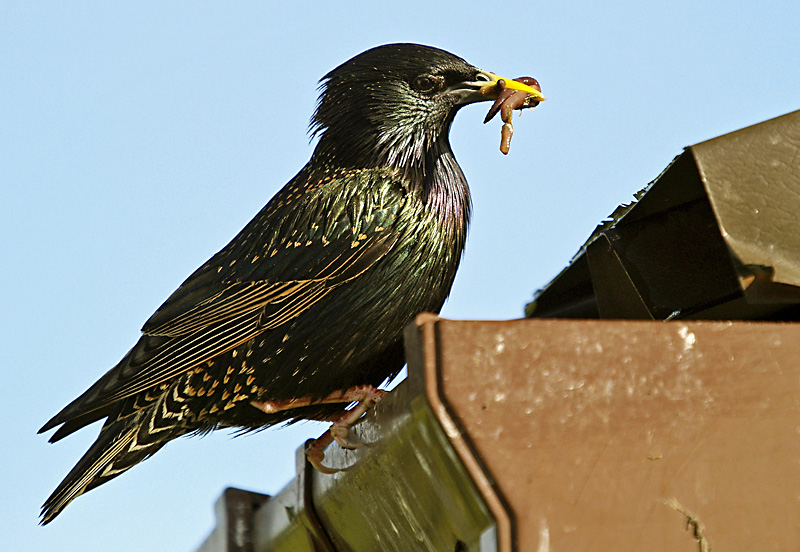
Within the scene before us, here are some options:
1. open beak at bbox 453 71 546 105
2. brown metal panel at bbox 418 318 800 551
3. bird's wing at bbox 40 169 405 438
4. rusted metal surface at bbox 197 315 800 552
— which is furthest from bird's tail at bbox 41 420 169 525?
brown metal panel at bbox 418 318 800 551

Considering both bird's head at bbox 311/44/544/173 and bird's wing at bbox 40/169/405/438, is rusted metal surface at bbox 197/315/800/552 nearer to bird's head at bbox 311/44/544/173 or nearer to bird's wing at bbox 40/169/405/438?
bird's wing at bbox 40/169/405/438

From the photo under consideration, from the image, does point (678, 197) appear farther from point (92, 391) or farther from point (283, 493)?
point (92, 391)

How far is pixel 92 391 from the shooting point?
330 cm

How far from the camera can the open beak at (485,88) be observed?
323 centimetres

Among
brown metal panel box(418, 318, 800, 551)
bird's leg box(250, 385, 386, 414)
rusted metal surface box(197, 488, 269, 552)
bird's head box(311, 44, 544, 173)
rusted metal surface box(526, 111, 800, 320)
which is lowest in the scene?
rusted metal surface box(197, 488, 269, 552)

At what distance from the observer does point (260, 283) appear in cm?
316

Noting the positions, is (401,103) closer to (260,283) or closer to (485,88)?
(485,88)

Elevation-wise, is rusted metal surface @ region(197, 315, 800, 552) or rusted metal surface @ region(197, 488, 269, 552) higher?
rusted metal surface @ region(197, 315, 800, 552)

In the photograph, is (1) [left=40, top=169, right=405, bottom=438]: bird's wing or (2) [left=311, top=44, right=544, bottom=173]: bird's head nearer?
(1) [left=40, top=169, right=405, bottom=438]: bird's wing

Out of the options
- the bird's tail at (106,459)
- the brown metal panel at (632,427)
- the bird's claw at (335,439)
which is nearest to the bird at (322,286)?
the bird's tail at (106,459)

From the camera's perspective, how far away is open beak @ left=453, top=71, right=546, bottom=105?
3.23 meters

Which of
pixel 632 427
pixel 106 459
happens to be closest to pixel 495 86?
pixel 106 459

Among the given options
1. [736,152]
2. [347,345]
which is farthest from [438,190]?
[736,152]

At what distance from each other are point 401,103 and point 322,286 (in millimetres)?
705
